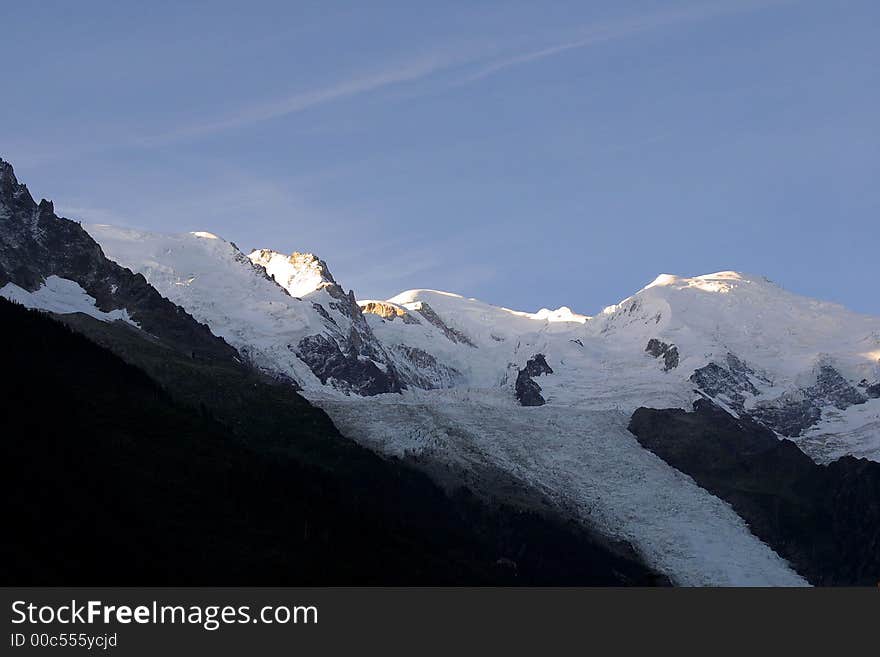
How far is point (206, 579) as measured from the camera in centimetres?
18038
